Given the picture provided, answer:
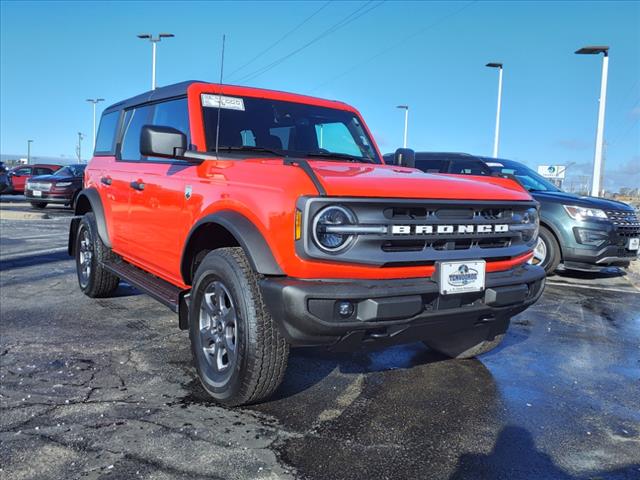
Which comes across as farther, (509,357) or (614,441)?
(509,357)

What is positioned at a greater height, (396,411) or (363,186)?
(363,186)

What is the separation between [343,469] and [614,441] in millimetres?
1491

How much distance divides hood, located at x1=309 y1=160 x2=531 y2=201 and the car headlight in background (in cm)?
452

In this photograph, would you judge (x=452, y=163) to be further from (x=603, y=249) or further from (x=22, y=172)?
(x=22, y=172)

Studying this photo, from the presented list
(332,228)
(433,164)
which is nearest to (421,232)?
(332,228)

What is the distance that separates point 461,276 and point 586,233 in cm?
535

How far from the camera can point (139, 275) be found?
4.62 m

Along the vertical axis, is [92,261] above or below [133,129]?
below

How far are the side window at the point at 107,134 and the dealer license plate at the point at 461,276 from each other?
3.96 m

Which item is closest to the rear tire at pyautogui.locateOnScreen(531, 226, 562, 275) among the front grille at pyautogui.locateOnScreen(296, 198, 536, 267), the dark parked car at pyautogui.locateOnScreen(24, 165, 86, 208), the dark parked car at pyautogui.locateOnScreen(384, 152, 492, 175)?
the dark parked car at pyautogui.locateOnScreen(384, 152, 492, 175)

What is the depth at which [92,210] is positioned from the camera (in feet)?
18.6

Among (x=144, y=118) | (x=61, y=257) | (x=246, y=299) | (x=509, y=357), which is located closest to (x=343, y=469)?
(x=246, y=299)

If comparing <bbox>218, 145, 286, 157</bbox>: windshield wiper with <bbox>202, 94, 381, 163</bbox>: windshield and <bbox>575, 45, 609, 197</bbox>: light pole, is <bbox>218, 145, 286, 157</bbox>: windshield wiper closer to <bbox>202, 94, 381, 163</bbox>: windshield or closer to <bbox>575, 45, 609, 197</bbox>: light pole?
<bbox>202, 94, 381, 163</bbox>: windshield

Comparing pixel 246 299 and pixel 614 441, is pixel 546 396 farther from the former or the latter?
pixel 246 299
